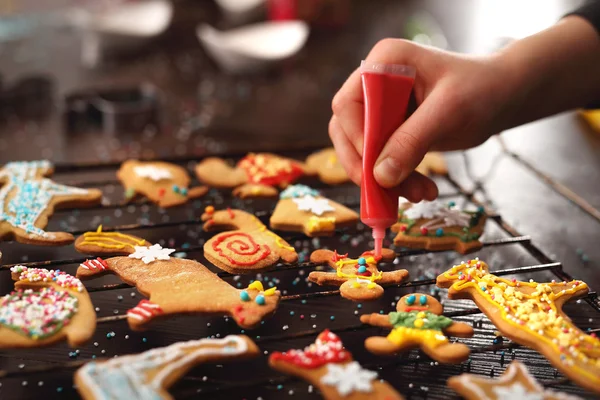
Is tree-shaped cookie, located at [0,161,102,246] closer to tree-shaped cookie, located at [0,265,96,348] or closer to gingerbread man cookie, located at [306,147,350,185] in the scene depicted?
tree-shaped cookie, located at [0,265,96,348]

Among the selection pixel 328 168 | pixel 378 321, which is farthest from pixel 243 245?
pixel 328 168

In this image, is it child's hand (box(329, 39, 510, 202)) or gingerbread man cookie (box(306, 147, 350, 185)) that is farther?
gingerbread man cookie (box(306, 147, 350, 185))

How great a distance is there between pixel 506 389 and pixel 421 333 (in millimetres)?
149

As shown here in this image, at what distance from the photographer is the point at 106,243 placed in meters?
1.21

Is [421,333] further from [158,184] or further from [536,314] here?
[158,184]

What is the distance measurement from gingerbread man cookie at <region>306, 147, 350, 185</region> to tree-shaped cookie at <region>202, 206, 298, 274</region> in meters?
0.27

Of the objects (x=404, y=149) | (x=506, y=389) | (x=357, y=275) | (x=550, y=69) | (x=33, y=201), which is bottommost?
(x=506, y=389)

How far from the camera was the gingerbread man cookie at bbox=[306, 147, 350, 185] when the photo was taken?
5.02ft

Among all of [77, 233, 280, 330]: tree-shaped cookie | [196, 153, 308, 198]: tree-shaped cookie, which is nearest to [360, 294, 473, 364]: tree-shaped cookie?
[77, 233, 280, 330]: tree-shaped cookie

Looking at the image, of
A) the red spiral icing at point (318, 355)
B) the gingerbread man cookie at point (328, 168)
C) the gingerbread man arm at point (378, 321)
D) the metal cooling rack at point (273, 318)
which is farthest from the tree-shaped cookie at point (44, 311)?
the gingerbread man cookie at point (328, 168)

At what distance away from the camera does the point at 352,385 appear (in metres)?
0.87

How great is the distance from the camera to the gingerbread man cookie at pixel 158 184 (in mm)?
1416

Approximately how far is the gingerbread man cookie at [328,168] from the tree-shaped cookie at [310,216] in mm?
144

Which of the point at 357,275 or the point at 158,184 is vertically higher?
the point at 158,184
